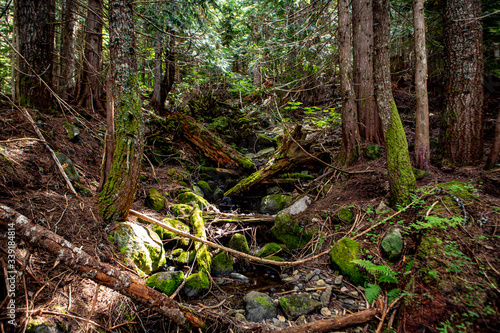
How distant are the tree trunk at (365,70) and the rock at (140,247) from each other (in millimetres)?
5069

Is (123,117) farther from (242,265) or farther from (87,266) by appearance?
(242,265)

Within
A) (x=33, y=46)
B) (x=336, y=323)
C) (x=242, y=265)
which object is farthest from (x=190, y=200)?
(x=33, y=46)

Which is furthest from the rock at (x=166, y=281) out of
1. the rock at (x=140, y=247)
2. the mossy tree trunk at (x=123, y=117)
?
the mossy tree trunk at (x=123, y=117)

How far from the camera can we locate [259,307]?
2.89 meters

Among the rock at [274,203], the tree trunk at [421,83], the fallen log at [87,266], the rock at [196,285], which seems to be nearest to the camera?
the fallen log at [87,266]

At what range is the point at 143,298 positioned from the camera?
6.84 feet

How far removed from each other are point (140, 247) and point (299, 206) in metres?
3.12

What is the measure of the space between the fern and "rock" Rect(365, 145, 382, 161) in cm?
327

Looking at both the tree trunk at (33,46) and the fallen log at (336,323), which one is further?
the tree trunk at (33,46)

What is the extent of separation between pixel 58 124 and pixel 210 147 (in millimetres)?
4264

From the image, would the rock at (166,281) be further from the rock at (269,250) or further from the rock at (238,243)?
the rock at (269,250)

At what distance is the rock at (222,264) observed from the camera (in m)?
3.95

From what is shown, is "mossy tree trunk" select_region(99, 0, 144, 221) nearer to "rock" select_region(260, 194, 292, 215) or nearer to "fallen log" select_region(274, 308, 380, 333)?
"fallen log" select_region(274, 308, 380, 333)

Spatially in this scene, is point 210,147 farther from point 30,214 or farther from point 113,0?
point 30,214
